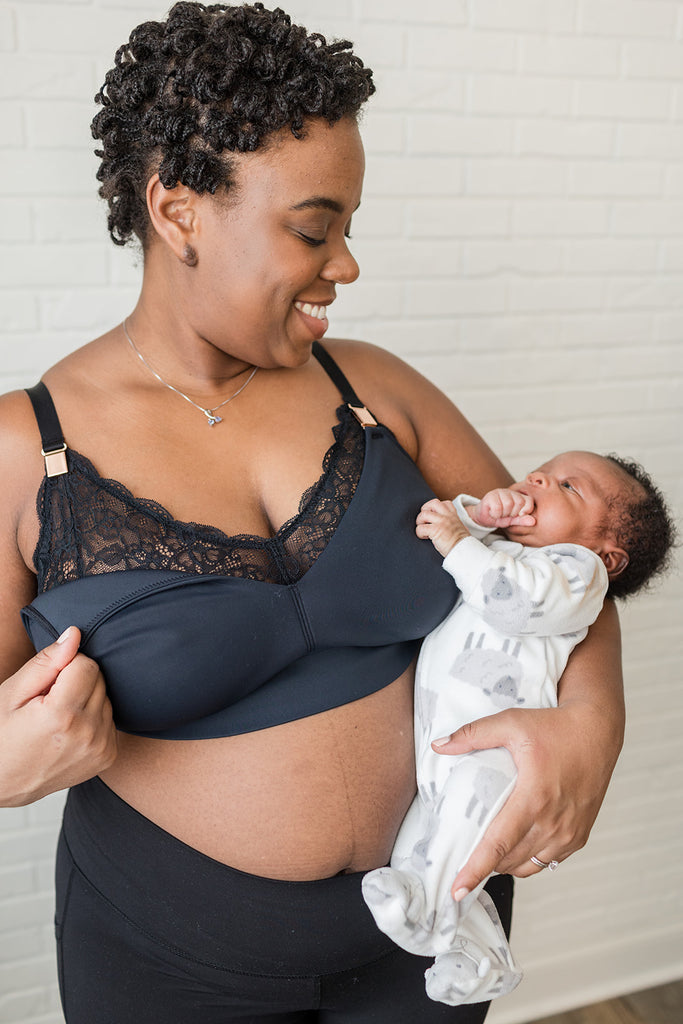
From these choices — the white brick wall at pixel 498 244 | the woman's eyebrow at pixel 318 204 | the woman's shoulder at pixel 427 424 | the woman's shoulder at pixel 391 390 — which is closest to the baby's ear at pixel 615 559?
the woman's shoulder at pixel 427 424

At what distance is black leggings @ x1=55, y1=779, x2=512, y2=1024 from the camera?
130cm

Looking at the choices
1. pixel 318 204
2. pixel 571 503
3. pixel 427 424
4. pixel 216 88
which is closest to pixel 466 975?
pixel 571 503

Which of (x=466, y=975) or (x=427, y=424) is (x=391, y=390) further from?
(x=466, y=975)

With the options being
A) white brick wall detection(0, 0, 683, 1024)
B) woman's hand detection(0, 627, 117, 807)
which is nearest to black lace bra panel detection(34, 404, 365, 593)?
woman's hand detection(0, 627, 117, 807)

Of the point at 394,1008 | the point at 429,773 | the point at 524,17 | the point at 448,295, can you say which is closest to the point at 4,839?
the point at 394,1008

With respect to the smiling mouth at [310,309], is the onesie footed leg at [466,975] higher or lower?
lower

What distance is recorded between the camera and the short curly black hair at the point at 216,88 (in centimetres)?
123

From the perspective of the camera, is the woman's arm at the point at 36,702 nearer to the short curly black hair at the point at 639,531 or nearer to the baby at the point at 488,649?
the baby at the point at 488,649

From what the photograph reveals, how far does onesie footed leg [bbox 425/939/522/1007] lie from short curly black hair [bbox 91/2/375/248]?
110 centimetres

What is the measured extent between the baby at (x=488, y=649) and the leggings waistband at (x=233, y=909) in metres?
0.12

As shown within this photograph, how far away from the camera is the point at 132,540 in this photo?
125cm

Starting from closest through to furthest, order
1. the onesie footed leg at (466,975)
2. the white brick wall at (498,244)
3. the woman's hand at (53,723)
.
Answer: the woman's hand at (53,723)
the onesie footed leg at (466,975)
the white brick wall at (498,244)

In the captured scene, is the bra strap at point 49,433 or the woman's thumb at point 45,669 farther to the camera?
Result: the bra strap at point 49,433

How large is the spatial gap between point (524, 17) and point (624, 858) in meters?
2.39
